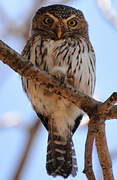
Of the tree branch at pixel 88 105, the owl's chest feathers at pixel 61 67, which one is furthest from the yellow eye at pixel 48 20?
the tree branch at pixel 88 105

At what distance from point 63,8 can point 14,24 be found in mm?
994

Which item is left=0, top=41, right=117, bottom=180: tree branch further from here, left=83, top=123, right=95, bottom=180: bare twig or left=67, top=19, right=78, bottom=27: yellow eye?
left=67, top=19, right=78, bottom=27: yellow eye

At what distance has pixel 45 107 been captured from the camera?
4.62m

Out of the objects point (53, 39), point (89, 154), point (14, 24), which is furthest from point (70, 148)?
point (14, 24)

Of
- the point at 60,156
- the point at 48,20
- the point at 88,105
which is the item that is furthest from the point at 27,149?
the point at 48,20

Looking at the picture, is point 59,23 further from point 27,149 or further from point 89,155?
point 89,155

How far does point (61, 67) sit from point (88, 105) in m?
1.09

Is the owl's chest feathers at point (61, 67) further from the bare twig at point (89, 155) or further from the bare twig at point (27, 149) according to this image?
the bare twig at point (89, 155)

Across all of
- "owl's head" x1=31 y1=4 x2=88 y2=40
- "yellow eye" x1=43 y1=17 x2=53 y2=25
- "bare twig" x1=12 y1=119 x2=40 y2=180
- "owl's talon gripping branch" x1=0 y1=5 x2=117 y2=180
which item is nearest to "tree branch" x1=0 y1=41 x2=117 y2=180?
"owl's talon gripping branch" x1=0 y1=5 x2=117 y2=180

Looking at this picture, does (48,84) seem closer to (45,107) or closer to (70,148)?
(45,107)

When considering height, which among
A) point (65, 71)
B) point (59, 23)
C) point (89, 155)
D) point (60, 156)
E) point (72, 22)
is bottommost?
point (89, 155)

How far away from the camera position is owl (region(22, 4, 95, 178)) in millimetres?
4344

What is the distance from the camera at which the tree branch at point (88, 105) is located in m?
2.97

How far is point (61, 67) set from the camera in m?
4.26
